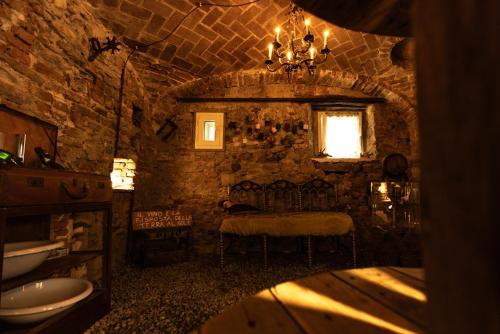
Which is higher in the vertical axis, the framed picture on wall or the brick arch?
the brick arch

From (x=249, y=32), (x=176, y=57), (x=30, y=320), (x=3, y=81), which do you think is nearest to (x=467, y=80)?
(x=30, y=320)

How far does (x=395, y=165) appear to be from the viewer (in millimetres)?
4250

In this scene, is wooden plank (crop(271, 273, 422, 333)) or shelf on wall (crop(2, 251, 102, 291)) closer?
wooden plank (crop(271, 273, 422, 333))

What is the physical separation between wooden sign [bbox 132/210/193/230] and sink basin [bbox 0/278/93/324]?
165 centimetres

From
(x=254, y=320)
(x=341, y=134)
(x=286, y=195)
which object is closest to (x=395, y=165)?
(x=341, y=134)

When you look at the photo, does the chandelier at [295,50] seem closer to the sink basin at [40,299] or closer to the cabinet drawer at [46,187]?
the cabinet drawer at [46,187]

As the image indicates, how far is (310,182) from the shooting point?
14.0ft

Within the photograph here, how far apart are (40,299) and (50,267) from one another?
170mm

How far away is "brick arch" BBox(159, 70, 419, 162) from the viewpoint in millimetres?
4160

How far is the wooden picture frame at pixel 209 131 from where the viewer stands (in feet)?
14.3

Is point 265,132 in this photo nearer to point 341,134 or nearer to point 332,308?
point 341,134

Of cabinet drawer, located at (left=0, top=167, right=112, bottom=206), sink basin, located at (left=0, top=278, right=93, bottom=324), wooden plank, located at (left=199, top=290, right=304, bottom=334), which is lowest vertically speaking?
sink basin, located at (left=0, top=278, right=93, bottom=324)

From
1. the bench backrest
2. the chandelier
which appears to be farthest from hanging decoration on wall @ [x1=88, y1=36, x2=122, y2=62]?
the bench backrest

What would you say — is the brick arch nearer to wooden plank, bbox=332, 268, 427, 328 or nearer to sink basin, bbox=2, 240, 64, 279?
sink basin, bbox=2, 240, 64, 279
